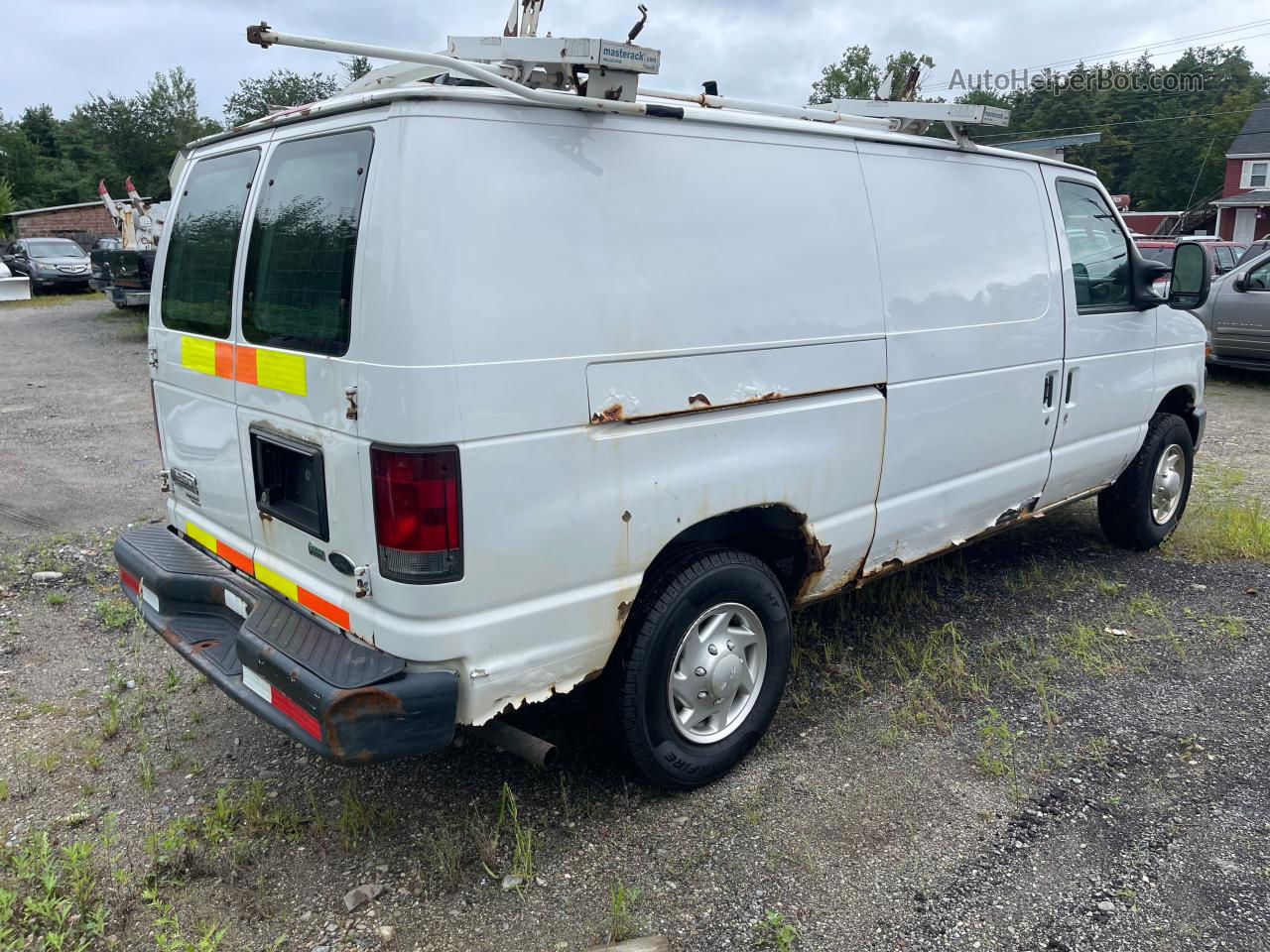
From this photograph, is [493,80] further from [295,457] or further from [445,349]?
[295,457]

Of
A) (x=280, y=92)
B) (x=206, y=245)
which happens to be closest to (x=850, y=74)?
(x=280, y=92)

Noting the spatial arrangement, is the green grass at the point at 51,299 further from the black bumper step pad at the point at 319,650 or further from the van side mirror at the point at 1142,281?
the van side mirror at the point at 1142,281

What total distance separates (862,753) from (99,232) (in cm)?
4225

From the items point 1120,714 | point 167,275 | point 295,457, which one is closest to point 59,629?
point 167,275

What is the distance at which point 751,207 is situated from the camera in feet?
10.2

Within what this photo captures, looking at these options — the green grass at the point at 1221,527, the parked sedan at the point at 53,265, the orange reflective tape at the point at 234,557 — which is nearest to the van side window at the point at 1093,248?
the green grass at the point at 1221,527

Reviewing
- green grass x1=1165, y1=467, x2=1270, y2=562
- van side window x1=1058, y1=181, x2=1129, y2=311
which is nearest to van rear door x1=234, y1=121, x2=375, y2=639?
van side window x1=1058, y1=181, x2=1129, y2=311

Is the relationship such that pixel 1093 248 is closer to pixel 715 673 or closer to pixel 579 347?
pixel 715 673

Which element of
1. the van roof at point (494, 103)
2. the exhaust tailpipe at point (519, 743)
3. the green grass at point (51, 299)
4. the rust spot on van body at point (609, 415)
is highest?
the van roof at point (494, 103)

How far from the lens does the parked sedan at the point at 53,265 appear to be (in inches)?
950

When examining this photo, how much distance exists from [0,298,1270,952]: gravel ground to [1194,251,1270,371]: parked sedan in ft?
26.6

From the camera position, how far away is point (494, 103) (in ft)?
8.29

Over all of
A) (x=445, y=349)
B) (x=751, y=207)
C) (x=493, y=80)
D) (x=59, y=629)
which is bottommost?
(x=59, y=629)

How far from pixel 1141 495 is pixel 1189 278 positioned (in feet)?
4.02
